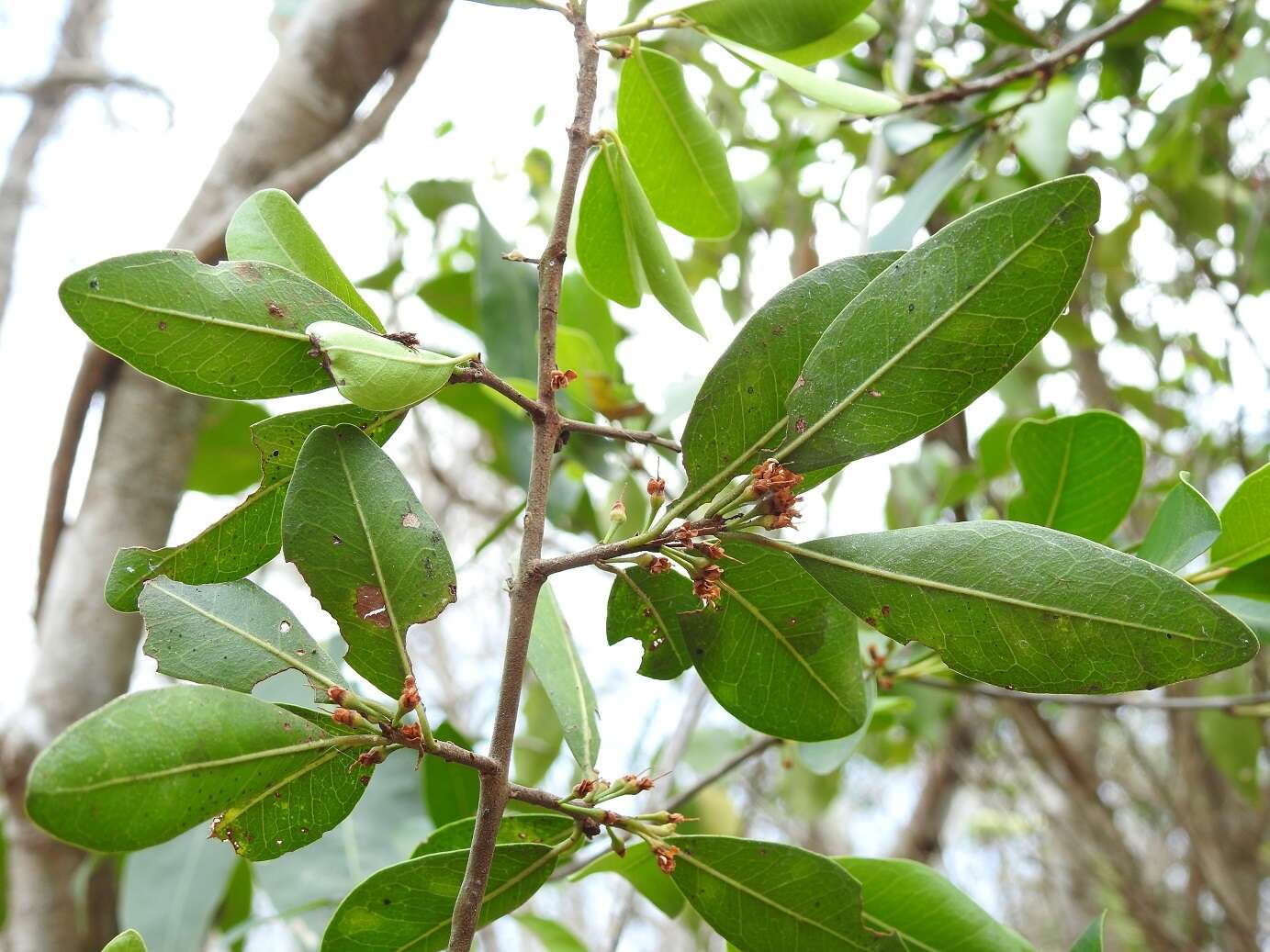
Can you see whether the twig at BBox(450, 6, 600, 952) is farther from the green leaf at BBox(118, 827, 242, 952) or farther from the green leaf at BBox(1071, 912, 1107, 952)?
the green leaf at BBox(118, 827, 242, 952)

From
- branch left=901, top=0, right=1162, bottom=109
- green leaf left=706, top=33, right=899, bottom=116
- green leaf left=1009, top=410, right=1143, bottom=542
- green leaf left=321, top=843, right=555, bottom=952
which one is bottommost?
green leaf left=321, top=843, right=555, bottom=952

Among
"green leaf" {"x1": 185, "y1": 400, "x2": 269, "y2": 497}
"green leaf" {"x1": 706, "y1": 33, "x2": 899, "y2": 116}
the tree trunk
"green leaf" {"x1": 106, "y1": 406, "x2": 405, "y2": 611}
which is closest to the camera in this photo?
"green leaf" {"x1": 106, "y1": 406, "x2": 405, "y2": 611}

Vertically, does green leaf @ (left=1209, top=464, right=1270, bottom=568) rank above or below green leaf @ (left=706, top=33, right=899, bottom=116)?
below

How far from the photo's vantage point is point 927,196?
2.45 ft

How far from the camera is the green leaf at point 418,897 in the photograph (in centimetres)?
42

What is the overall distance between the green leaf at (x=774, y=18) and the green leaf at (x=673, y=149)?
0.12 feet

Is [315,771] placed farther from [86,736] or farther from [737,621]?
[737,621]

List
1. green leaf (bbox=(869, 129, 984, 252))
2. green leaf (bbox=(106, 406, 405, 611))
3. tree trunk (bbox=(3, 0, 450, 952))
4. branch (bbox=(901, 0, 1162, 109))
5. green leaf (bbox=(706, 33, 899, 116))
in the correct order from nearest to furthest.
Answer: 1. green leaf (bbox=(106, 406, 405, 611))
2. green leaf (bbox=(706, 33, 899, 116))
3. green leaf (bbox=(869, 129, 984, 252))
4. branch (bbox=(901, 0, 1162, 109))
5. tree trunk (bbox=(3, 0, 450, 952))

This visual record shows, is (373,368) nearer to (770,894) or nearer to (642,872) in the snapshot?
(770,894)

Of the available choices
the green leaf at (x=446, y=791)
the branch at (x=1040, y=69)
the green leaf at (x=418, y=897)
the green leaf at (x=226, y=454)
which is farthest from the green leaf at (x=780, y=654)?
the green leaf at (x=226, y=454)

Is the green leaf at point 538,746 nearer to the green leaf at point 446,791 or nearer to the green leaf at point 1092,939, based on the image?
the green leaf at point 446,791

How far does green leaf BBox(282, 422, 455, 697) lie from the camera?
1.27 ft

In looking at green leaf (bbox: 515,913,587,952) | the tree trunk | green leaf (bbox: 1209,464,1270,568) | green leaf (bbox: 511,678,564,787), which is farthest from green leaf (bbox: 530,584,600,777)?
green leaf (bbox: 511,678,564,787)

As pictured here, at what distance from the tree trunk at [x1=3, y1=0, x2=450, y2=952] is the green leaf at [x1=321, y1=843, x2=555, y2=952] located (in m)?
0.66
